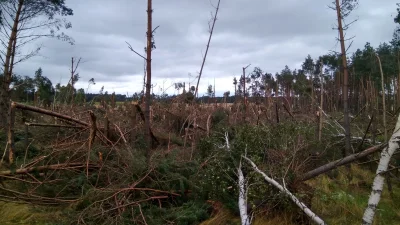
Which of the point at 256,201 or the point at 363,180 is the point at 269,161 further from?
the point at 363,180

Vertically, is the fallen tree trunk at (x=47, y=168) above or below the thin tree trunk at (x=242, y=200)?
above

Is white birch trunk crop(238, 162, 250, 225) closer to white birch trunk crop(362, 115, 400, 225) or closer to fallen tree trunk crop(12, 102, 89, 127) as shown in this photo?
white birch trunk crop(362, 115, 400, 225)

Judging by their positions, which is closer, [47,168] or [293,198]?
[293,198]

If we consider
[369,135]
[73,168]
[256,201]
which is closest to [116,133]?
[73,168]

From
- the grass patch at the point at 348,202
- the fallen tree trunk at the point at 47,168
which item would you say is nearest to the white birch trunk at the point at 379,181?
the grass patch at the point at 348,202

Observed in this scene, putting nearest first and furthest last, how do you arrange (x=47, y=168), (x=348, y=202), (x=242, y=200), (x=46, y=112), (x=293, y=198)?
(x=293, y=198)
(x=242, y=200)
(x=348, y=202)
(x=47, y=168)
(x=46, y=112)

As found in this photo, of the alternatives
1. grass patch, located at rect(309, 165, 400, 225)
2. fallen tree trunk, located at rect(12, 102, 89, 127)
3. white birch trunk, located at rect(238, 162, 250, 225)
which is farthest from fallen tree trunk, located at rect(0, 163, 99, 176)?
grass patch, located at rect(309, 165, 400, 225)

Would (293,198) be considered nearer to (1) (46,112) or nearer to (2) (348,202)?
(2) (348,202)

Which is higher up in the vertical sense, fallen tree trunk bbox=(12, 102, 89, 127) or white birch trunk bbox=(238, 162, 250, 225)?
fallen tree trunk bbox=(12, 102, 89, 127)

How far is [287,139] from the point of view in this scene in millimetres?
6848

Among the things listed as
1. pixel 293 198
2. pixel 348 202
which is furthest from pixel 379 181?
pixel 348 202

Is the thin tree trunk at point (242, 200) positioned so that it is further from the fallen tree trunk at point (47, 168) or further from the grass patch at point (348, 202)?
the fallen tree trunk at point (47, 168)

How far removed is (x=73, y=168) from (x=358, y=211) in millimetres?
4581

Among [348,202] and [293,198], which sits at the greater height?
[293,198]
